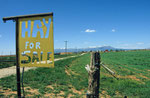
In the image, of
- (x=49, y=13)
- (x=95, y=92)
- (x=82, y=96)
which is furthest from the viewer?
(x=82, y=96)

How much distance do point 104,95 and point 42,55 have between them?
3.97 meters

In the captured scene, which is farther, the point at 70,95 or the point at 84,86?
the point at 84,86

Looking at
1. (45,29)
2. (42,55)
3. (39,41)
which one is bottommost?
(42,55)

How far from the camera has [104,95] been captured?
5.45m

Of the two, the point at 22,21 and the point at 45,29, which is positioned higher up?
the point at 22,21

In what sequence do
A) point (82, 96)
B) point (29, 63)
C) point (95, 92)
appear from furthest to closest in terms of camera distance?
point (82, 96)
point (95, 92)
point (29, 63)

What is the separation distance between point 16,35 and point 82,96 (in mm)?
3883

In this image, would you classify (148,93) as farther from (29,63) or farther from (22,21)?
(22,21)

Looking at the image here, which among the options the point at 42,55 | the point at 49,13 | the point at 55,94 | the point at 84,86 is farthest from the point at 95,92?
the point at 84,86

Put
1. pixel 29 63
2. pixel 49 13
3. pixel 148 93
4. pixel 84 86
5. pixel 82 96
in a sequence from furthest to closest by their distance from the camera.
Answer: pixel 84 86 → pixel 148 93 → pixel 82 96 → pixel 29 63 → pixel 49 13

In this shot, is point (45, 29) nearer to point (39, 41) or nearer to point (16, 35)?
point (39, 41)

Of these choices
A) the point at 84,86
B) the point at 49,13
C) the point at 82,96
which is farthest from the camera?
the point at 84,86

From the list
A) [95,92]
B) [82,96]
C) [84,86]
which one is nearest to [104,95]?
[82,96]

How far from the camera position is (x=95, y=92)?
3.13m
